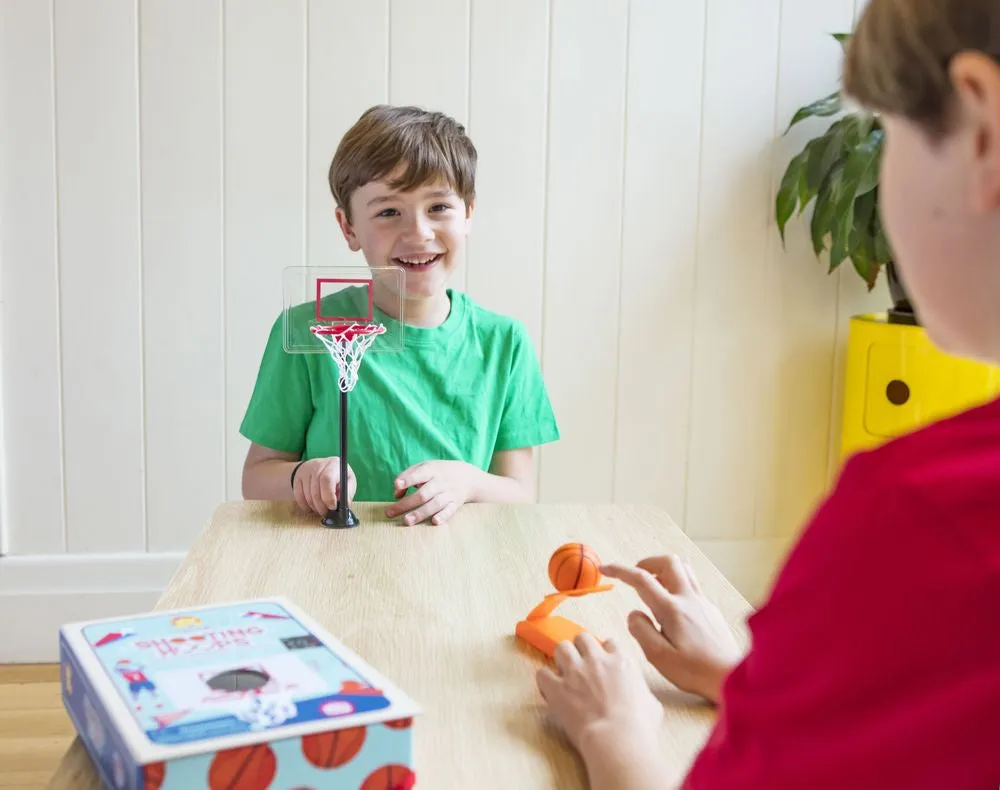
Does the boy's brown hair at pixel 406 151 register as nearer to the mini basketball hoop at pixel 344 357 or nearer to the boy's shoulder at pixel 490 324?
the boy's shoulder at pixel 490 324

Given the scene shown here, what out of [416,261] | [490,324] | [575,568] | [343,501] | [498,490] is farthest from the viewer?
[490,324]

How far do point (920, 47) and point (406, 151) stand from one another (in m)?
1.26

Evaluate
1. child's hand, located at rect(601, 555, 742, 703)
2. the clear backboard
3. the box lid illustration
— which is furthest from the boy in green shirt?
the box lid illustration

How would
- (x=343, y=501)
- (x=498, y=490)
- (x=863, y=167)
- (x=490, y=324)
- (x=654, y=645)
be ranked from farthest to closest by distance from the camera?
(x=863, y=167) < (x=490, y=324) < (x=498, y=490) < (x=343, y=501) < (x=654, y=645)

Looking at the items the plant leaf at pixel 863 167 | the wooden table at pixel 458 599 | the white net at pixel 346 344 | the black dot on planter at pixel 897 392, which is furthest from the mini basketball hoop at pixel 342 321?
the black dot on planter at pixel 897 392

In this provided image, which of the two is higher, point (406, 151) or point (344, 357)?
point (406, 151)

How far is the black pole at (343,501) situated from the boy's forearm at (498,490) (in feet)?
0.75

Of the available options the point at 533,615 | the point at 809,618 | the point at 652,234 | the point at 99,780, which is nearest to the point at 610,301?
the point at 652,234

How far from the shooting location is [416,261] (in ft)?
5.74

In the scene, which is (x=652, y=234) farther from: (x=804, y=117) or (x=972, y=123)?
(x=972, y=123)

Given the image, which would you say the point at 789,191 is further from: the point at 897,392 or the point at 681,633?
the point at 681,633

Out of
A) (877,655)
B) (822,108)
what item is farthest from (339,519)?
(822,108)

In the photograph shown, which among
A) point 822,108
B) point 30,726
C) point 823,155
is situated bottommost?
point 30,726

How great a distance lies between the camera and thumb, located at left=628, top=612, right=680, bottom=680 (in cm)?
94
